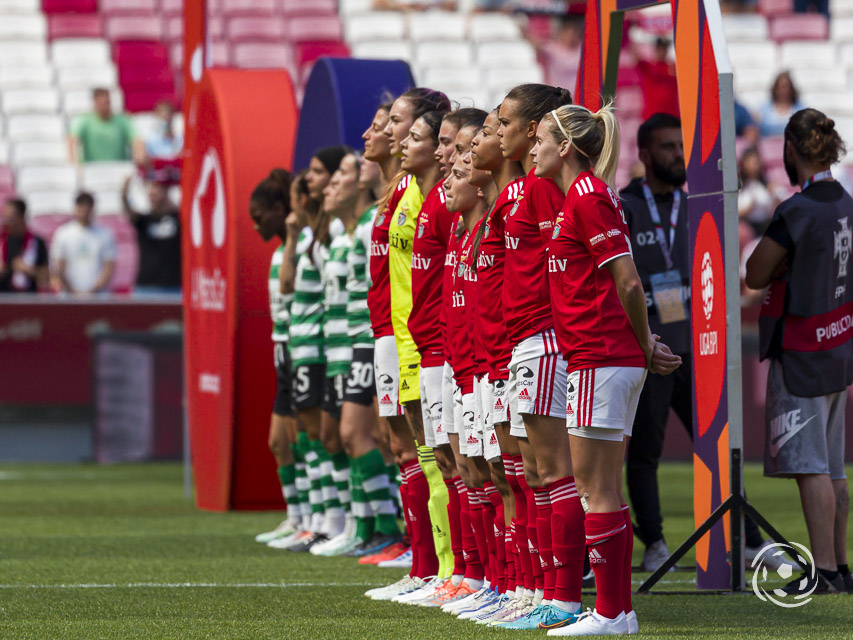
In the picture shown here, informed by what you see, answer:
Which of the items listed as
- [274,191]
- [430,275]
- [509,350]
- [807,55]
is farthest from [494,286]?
[807,55]

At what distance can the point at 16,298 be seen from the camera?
1471cm

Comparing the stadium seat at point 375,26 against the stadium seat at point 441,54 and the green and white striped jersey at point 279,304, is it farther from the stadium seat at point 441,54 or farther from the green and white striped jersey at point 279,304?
the green and white striped jersey at point 279,304

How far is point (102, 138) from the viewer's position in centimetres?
1881

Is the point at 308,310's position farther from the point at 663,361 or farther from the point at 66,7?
the point at 66,7

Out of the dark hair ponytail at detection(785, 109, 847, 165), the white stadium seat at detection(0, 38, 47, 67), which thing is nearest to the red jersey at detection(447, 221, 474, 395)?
the dark hair ponytail at detection(785, 109, 847, 165)

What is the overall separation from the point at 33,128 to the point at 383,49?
5.04 meters

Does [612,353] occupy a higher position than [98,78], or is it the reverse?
[98,78]

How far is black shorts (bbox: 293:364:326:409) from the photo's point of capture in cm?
902

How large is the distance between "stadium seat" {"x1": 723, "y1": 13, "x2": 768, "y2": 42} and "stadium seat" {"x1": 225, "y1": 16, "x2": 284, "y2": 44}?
6.63 metres

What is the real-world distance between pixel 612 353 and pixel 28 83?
16.8 m

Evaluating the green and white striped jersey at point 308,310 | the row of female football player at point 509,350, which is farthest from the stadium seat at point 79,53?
the row of female football player at point 509,350

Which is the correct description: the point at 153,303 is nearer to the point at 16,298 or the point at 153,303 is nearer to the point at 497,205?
the point at 16,298

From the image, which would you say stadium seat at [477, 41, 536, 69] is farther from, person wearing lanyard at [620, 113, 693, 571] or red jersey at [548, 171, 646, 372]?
red jersey at [548, 171, 646, 372]

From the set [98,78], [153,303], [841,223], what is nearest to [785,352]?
[841,223]
